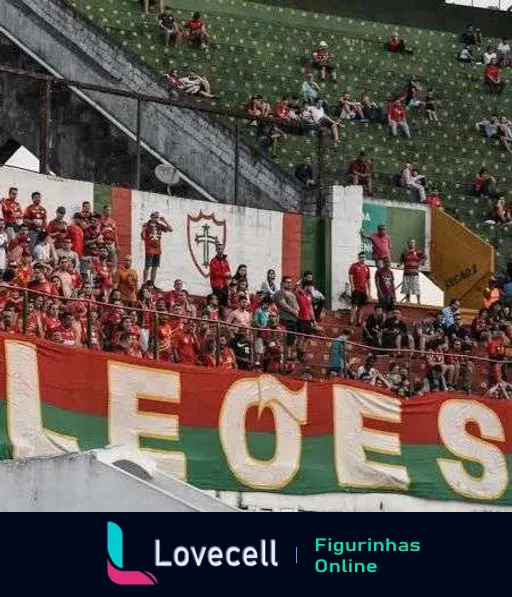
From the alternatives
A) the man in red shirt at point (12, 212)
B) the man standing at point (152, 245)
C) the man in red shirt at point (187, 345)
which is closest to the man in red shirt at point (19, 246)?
the man in red shirt at point (12, 212)

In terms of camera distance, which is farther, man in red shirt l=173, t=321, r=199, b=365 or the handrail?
man in red shirt l=173, t=321, r=199, b=365

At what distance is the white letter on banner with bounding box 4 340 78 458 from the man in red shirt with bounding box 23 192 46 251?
293 inches

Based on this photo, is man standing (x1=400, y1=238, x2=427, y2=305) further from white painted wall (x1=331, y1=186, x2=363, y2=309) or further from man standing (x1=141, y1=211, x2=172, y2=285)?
man standing (x1=141, y1=211, x2=172, y2=285)

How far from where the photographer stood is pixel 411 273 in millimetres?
A: 48969

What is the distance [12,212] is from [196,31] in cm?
1357

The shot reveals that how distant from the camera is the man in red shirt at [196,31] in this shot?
5478 centimetres

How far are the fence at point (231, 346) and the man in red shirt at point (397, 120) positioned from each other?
44.7 feet

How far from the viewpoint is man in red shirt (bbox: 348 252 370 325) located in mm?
46531

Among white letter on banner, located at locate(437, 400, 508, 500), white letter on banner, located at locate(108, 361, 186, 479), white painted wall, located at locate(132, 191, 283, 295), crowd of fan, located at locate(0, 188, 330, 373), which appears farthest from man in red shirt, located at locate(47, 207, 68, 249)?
white letter on banner, located at locate(437, 400, 508, 500)

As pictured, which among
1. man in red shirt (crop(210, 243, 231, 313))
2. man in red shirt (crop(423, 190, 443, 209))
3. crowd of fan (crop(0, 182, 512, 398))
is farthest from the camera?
man in red shirt (crop(423, 190, 443, 209))

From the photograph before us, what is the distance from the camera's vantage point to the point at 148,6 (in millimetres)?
55156

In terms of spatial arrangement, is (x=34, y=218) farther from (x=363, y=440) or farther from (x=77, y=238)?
(x=363, y=440)
